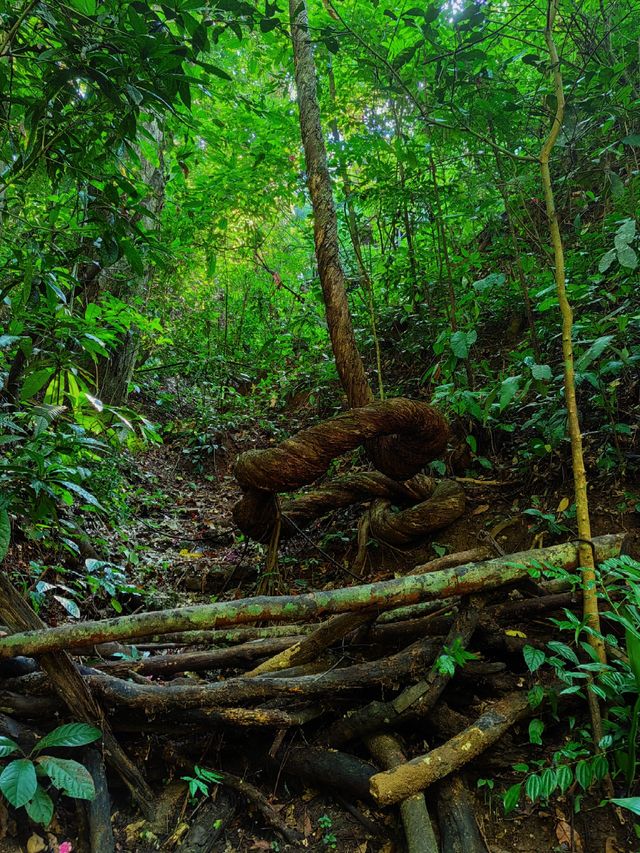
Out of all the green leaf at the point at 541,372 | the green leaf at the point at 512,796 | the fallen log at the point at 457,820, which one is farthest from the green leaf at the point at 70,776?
the green leaf at the point at 541,372

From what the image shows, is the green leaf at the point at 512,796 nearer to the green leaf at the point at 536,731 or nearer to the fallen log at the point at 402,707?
the green leaf at the point at 536,731

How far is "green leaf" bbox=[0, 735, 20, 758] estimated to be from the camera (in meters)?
1.71

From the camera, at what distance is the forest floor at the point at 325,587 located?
1664 millimetres

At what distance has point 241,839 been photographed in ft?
5.95

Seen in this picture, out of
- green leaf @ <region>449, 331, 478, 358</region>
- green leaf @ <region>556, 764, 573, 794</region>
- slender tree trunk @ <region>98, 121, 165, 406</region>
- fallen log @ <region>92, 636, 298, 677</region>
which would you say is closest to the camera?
green leaf @ <region>556, 764, 573, 794</region>

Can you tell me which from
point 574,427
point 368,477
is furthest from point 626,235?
point 368,477

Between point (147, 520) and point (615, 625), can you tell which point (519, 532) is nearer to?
point (615, 625)

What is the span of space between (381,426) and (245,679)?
1705 mm

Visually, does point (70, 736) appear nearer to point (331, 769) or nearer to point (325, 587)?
point (331, 769)

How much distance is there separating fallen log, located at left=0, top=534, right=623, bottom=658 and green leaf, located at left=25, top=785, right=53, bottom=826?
0.46m

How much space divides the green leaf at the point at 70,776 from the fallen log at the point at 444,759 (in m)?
0.96

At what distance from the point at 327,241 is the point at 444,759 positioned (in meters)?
3.69

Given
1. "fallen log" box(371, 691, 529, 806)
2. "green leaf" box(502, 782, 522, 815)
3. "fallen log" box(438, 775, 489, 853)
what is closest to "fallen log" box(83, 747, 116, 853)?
"fallen log" box(371, 691, 529, 806)

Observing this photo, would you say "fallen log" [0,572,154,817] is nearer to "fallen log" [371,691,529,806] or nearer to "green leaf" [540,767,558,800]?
"fallen log" [371,691,529,806]
